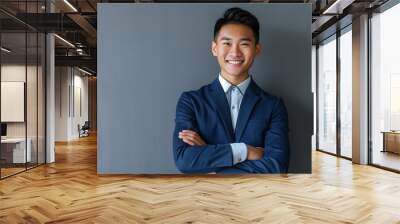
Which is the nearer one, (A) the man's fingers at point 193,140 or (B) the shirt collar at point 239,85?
(A) the man's fingers at point 193,140

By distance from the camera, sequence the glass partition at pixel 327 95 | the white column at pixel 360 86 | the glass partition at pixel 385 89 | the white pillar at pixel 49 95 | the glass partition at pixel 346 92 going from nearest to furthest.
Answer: the glass partition at pixel 385 89
the white column at pixel 360 86
the white pillar at pixel 49 95
the glass partition at pixel 346 92
the glass partition at pixel 327 95

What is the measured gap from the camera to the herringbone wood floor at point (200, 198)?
4500mm

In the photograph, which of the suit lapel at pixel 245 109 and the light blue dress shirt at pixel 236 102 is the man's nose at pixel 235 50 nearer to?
the light blue dress shirt at pixel 236 102

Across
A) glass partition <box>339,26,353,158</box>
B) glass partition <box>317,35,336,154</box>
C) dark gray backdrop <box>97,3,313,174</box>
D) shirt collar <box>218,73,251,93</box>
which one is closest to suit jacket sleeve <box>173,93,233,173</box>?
dark gray backdrop <box>97,3,313,174</box>

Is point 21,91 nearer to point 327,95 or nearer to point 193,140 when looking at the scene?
point 193,140

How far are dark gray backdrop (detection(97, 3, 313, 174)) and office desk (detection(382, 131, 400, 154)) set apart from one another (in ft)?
9.66

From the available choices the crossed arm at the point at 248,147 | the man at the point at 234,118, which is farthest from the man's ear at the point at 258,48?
the crossed arm at the point at 248,147

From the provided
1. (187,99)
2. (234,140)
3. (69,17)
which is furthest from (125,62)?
(69,17)

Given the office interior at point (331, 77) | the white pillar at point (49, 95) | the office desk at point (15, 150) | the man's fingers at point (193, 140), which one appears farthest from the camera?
Answer: the white pillar at point (49, 95)

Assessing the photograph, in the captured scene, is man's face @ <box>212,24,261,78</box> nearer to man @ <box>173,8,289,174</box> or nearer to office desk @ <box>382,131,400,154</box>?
man @ <box>173,8,289,174</box>

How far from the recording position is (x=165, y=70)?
6188mm

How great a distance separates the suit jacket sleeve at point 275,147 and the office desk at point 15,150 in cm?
431

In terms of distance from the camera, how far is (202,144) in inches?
221

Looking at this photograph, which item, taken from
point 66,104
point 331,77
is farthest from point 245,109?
point 66,104
